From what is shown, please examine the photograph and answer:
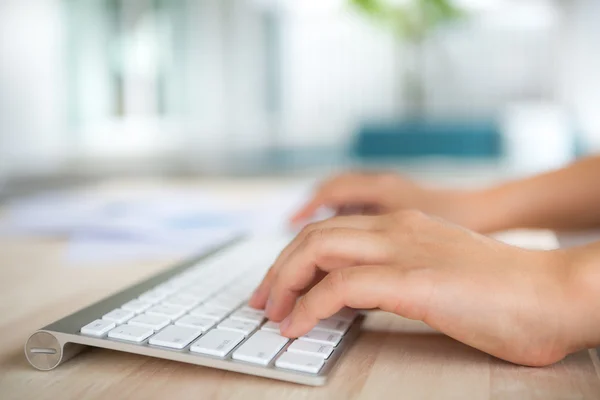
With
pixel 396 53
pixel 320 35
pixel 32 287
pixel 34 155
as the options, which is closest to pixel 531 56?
pixel 396 53

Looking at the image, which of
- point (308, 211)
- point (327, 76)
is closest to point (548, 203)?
point (308, 211)

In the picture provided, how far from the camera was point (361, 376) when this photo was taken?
1.44ft

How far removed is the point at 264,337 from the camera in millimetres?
473

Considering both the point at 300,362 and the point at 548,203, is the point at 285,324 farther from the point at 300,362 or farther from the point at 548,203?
the point at 548,203

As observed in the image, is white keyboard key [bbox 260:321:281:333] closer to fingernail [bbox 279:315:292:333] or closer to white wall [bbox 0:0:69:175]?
fingernail [bbox 279:315:292:333]

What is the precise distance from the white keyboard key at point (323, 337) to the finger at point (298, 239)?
0.20 ft

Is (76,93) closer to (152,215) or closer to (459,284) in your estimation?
(152,215)

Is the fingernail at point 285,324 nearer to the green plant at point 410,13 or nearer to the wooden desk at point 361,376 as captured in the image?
the wooden desk at point 361,376

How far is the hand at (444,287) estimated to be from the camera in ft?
1.50

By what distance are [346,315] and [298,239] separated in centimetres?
7

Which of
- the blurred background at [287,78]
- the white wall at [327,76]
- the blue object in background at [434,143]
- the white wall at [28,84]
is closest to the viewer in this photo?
the white wall at [28,84]

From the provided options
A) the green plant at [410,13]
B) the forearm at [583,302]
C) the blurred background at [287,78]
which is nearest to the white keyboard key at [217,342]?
the forearm at [583,302]

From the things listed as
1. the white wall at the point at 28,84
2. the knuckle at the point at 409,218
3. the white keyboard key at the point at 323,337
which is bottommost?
the white keyboard key at the point at 323,337

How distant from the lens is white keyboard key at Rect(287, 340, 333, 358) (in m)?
0.45
